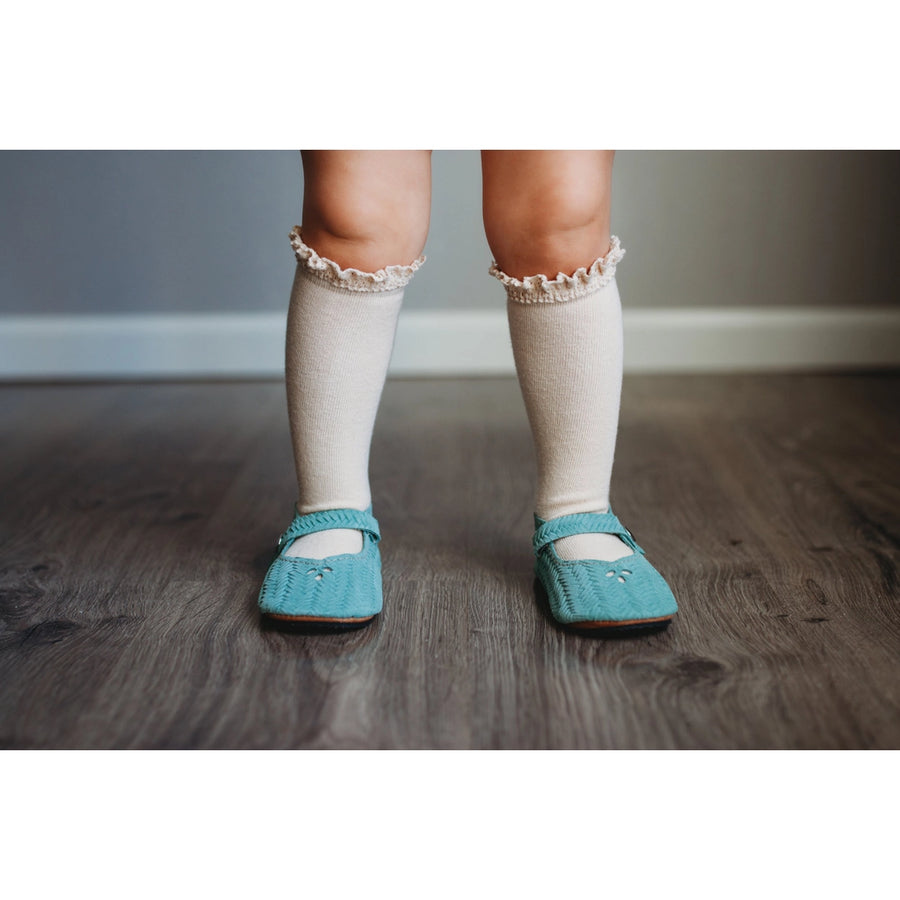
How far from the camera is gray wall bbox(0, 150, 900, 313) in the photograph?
1745 mm

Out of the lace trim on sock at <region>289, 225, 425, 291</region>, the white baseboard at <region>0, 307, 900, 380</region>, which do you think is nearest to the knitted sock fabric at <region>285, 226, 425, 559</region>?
the lace trim on sock at <region>289, 225, 425, 291</region>

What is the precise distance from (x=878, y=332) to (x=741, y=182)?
383 millimetres

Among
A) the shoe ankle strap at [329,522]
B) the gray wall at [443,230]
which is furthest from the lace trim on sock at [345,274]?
the gray wall at [443,230]

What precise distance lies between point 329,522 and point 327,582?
2.8 inches

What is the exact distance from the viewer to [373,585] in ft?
2.64

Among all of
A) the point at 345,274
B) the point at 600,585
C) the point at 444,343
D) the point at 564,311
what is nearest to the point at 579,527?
the point at 600,585

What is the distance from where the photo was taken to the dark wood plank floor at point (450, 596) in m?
0.64

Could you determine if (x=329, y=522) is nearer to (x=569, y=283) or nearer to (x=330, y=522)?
(x=330, y=522)

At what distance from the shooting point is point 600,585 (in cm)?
78

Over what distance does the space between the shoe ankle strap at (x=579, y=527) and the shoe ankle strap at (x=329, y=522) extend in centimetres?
15

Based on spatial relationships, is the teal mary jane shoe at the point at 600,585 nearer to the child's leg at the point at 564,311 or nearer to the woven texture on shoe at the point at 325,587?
the child's leg at the point at 564,311

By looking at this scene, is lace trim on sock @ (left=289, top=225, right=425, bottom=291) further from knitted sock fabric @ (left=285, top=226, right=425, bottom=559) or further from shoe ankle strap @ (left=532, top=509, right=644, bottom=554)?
shoe ankle strap @ (left=532, top=509, right=644, bottom=554)
